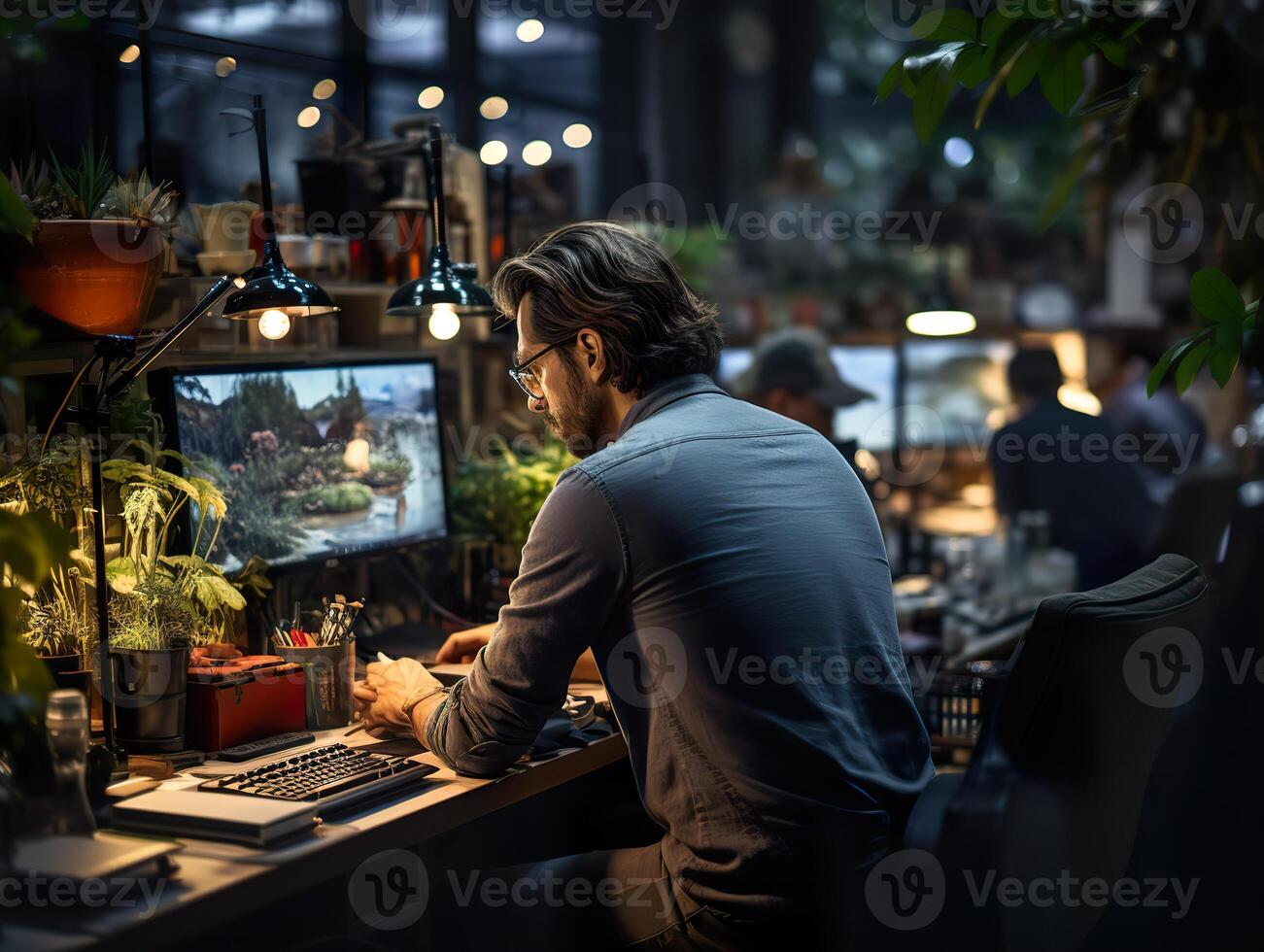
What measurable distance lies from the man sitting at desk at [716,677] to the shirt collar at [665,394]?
4 cm

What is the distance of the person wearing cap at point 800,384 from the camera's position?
363 centimetres

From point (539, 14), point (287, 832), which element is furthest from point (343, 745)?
point (539, 14)

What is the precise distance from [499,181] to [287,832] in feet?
6.74

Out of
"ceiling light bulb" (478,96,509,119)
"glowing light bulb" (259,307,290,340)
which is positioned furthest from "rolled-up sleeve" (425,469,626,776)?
"ceiling light bulb" (478,96,509,119)

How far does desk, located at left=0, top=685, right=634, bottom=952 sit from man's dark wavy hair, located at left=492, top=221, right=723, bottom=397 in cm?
60

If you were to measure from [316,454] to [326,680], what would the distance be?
1.72 feet

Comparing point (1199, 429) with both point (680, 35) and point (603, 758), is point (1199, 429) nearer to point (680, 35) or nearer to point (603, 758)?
point (680, 35)

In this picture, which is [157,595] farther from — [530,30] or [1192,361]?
[530,30]

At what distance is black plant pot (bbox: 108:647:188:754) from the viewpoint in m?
1.82

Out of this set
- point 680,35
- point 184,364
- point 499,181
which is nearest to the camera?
point 184,364

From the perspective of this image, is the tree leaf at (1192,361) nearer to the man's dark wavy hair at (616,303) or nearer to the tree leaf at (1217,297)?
the tree leaf at (1217,297)

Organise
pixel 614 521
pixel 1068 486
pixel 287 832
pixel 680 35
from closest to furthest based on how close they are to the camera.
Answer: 1. pixel 287 832
2. pixel 614 521
3. pixel 1068 486
4. pixel 680 35

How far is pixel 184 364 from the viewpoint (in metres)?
2.17

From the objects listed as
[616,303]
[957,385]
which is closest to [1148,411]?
[957,385]
